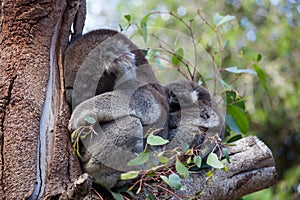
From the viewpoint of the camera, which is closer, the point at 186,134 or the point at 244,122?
the point at 186,134

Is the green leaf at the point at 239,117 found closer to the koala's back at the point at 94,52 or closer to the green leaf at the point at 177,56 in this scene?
the green leaf at the point at 177,56

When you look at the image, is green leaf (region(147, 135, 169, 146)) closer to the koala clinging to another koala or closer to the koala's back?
the koala clinging to another koala

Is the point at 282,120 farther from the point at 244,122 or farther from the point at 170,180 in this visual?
the point at 170,180

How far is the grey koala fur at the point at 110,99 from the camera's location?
2.14m

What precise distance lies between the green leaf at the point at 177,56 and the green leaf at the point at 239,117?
21.5 inches

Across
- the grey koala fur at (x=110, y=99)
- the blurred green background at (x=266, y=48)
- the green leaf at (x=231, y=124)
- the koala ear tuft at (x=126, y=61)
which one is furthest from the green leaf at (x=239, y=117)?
the blurred green background at (x=266, y=48)

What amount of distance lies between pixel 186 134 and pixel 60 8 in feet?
3.58

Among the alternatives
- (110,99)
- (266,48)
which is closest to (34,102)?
(110,99)

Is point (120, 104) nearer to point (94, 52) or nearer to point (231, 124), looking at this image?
point (94, 52)

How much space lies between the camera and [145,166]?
2.36 m

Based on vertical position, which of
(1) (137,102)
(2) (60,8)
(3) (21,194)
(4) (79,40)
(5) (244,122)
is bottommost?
(5) (244,122)

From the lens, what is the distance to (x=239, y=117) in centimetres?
318

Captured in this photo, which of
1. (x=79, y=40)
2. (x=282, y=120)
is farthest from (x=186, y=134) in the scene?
(x=282, y=120)

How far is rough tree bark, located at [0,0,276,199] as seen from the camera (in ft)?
6.68
